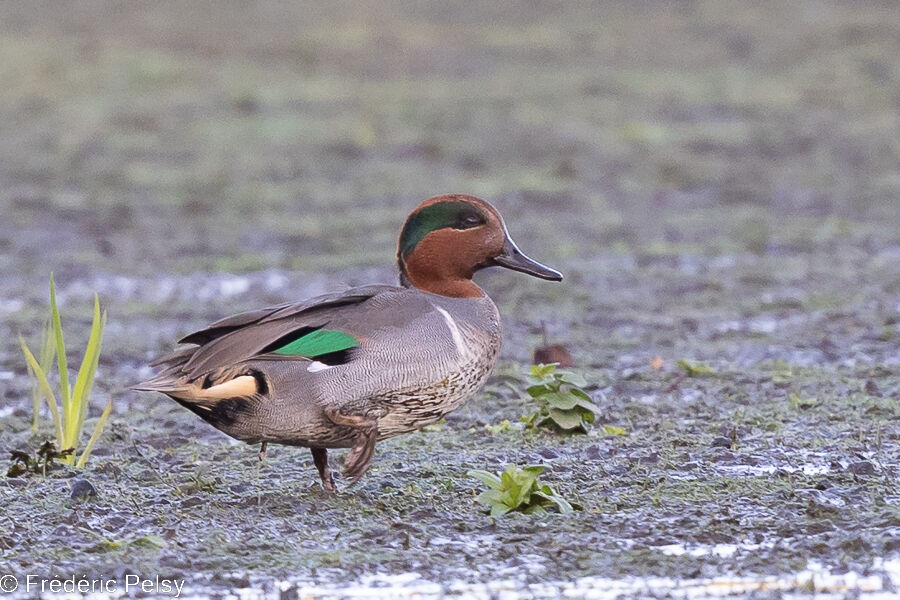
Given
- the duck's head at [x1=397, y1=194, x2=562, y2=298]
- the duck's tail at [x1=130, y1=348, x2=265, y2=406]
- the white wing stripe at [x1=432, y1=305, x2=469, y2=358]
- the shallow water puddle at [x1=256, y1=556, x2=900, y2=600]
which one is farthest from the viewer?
the duck's head at [x1=397, y1=194, x2=562, y2=298]

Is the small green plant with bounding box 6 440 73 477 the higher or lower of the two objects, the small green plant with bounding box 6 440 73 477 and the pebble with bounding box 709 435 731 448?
the lower

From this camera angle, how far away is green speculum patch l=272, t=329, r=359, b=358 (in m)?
4.73

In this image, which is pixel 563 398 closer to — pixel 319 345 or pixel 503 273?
pixel 319 345

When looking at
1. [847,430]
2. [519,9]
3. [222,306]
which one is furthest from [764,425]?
[519,9]

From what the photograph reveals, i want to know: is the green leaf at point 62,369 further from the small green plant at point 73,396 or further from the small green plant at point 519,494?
the small green plant at point 519,494

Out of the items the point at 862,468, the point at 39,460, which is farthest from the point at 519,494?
the point at 39,460

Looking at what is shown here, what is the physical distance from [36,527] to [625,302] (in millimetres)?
4652

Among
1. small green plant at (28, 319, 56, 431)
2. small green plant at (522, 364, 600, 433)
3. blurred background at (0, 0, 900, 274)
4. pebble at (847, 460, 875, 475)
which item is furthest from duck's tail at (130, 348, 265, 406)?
blurred background at (0, 0, 900, 274)

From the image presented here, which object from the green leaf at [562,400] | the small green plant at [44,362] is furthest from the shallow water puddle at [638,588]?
the small green plant at [44,362]

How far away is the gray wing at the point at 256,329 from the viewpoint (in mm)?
4742

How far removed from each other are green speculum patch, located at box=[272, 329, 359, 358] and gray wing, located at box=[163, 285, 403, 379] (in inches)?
1.3

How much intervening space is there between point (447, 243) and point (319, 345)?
643 millimetres

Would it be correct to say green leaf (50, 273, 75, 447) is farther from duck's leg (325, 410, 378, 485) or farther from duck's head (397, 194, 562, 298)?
duck's head (397, 194, 562, 298)

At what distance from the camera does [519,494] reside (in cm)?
454
